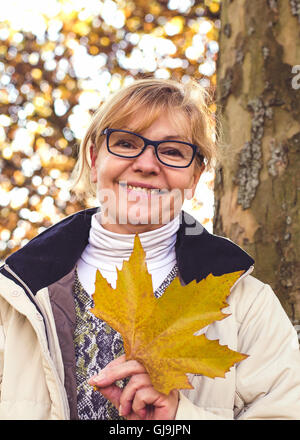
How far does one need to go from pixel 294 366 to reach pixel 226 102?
4.86 feet

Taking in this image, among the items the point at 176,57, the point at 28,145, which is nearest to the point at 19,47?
the point at 28,145

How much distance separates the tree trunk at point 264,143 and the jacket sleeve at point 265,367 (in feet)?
1.98

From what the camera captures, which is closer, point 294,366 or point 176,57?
point 294,366

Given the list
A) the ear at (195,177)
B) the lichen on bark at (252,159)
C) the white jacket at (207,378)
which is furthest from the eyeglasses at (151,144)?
the lichen on bark at (252,159)

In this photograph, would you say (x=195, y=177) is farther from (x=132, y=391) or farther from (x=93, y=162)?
(x=132, y=391)

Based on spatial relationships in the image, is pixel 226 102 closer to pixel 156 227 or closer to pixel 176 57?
pixel 156 227

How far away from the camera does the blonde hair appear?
1.55 metres

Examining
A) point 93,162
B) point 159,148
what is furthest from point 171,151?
point 93,162

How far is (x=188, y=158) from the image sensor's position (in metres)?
1.57

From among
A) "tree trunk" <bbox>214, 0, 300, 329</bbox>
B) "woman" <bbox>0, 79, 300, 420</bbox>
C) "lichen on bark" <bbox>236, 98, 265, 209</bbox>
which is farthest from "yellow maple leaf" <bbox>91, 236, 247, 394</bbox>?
"lichen on bark" <bbox>236, 98, 265, 209</bbox>

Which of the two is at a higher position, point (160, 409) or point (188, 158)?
point (188, 158)

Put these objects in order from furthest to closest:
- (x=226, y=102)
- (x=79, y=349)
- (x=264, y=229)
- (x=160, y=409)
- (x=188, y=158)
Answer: (x=226, y=102) → (x=264, y=229) → (x=188, y=158) → (x=79, y=349) → (x=160, y=409)

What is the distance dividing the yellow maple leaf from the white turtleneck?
535 mm
